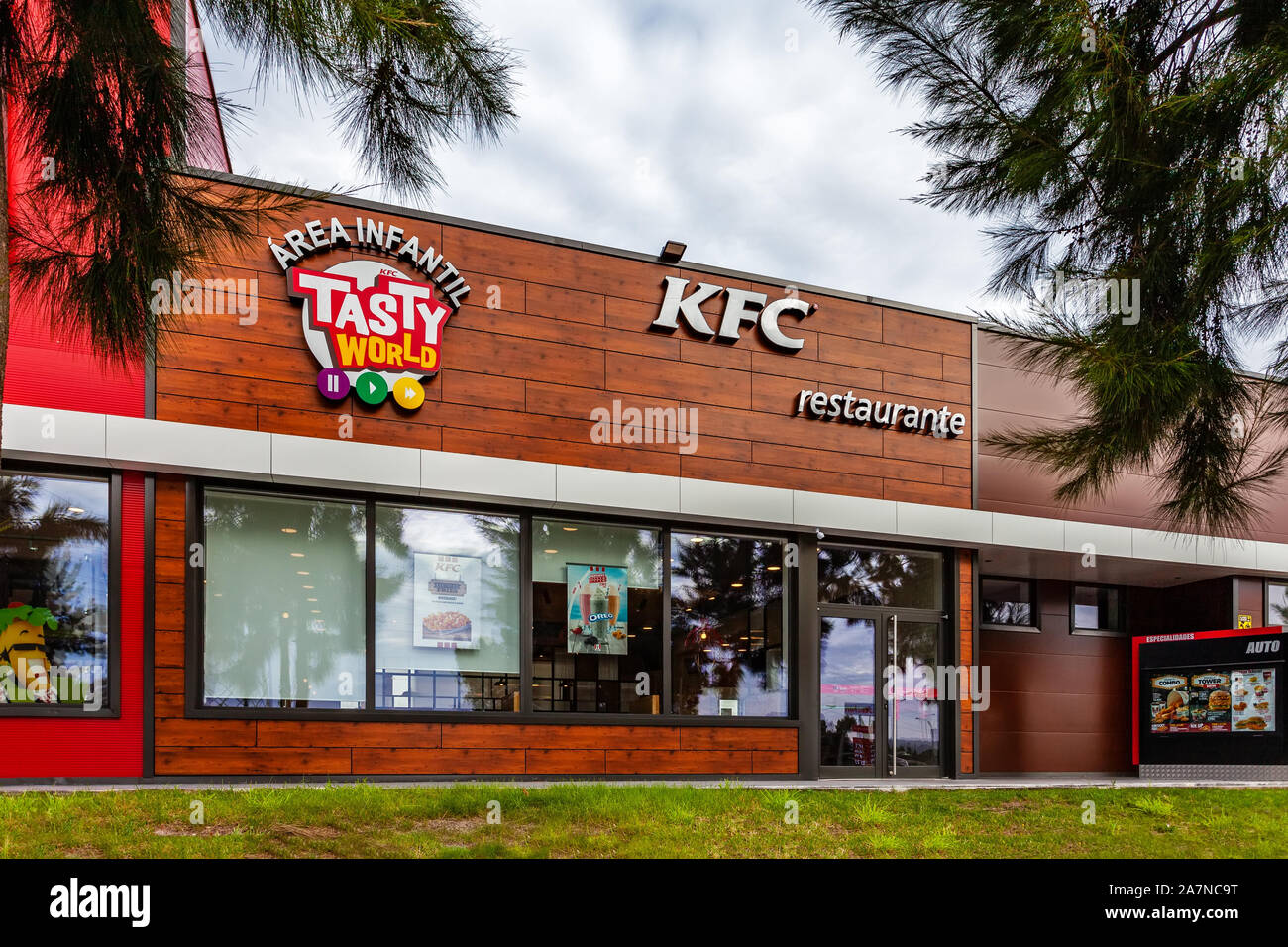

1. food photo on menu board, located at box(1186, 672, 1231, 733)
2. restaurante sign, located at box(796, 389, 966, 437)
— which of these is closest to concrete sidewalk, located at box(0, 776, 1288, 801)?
food photo on menu board, located at box(1186, 672, 1231, 733)

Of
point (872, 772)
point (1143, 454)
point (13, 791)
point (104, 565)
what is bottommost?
point (872, 772)

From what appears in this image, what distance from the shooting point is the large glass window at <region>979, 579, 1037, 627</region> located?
14.1 metres

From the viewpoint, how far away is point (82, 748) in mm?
8930

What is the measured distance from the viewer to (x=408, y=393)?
1032 cm

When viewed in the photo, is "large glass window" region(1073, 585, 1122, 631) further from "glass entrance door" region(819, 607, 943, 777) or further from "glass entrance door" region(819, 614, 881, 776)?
"glass entrance door" region(819, 614, 881, 776)

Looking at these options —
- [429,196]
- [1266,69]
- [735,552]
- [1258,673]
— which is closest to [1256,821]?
[1258,673]

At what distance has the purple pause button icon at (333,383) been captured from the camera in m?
9.98

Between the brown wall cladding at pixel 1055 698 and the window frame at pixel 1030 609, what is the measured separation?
5cm

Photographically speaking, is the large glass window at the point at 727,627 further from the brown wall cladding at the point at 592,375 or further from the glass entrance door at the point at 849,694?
the brown wall cladding at the point at 592,375

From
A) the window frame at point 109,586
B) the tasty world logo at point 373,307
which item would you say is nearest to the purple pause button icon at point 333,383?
the tasty world logo at point 373,307

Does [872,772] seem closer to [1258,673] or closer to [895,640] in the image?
[895,640]

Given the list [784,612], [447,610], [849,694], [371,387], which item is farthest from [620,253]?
[849,694]

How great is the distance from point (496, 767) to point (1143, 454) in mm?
6868

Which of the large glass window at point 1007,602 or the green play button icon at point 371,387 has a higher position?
the green play button icon at point 371,387
